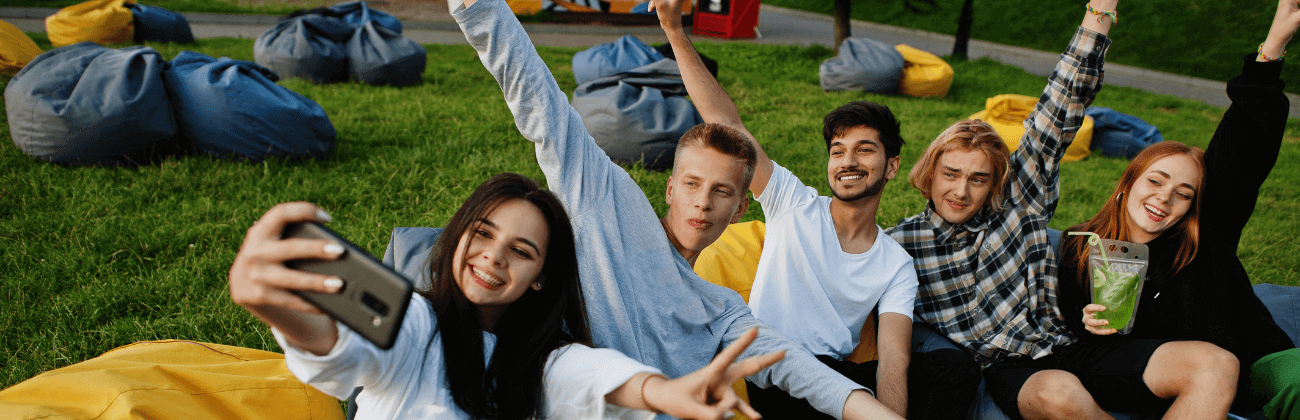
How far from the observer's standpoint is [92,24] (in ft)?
23.9

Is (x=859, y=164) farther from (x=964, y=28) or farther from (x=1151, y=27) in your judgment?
(x=1151, y=27)

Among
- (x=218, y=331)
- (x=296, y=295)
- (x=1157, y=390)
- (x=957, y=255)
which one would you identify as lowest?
(x=218, y=331)

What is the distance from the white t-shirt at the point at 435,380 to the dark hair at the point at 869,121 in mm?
1403

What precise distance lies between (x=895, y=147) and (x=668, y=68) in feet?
9.15

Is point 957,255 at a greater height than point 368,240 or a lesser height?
greater

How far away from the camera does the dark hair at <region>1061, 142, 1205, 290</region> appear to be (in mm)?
2461

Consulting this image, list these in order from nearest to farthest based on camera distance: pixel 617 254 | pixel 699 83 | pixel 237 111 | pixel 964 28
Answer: pixel 617 254 < pixel 699 83 < pixel 237 111 < pixel 964 28

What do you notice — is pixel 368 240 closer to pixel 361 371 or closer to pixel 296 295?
pixel 361 371

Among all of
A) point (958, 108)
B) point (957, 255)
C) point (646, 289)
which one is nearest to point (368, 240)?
point (646, 289)

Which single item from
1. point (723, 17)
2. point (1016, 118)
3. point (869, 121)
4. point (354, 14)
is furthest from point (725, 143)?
point (723, 17)

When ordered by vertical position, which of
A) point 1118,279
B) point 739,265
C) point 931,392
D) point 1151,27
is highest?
point 1151,27

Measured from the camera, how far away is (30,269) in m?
2.96

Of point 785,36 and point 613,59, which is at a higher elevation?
point 785,36

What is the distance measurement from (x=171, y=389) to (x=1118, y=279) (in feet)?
8.56
